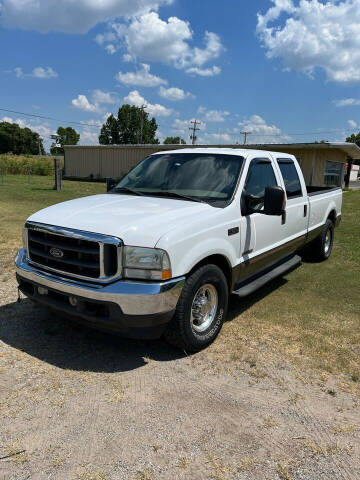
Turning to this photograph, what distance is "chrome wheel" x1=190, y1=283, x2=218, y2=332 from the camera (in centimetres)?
367

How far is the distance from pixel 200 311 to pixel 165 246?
3.21 feet

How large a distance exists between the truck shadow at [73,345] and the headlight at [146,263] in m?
0.93

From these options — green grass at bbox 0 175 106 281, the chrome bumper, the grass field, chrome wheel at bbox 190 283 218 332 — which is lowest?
the grass field

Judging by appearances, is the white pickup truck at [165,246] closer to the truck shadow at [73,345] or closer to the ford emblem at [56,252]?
the ford emblem at [56,252]

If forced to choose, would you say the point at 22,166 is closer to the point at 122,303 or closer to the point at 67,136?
the point at 122,303

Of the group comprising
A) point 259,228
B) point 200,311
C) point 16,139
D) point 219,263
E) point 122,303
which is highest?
point 16,139

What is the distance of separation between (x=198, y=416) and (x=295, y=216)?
3497mm

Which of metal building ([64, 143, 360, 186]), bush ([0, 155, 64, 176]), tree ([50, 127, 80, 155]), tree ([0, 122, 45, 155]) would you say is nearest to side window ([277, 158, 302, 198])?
metal building ([64, 143, 360, 186])

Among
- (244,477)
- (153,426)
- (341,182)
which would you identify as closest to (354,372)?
(244,477)

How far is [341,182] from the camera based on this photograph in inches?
1072

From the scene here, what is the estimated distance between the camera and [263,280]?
466 cm

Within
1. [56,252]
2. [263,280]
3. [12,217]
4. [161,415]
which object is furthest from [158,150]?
[161,415]

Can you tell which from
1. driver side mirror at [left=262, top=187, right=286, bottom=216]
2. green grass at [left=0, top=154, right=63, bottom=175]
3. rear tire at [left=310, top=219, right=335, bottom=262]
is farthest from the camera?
green grass at [left=0, top=154, right=63, bottom=175]

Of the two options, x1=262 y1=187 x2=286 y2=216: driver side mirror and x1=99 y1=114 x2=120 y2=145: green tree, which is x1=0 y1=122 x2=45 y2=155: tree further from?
x1=262 y1=187 x2=286 y2=216: driver side mirror
